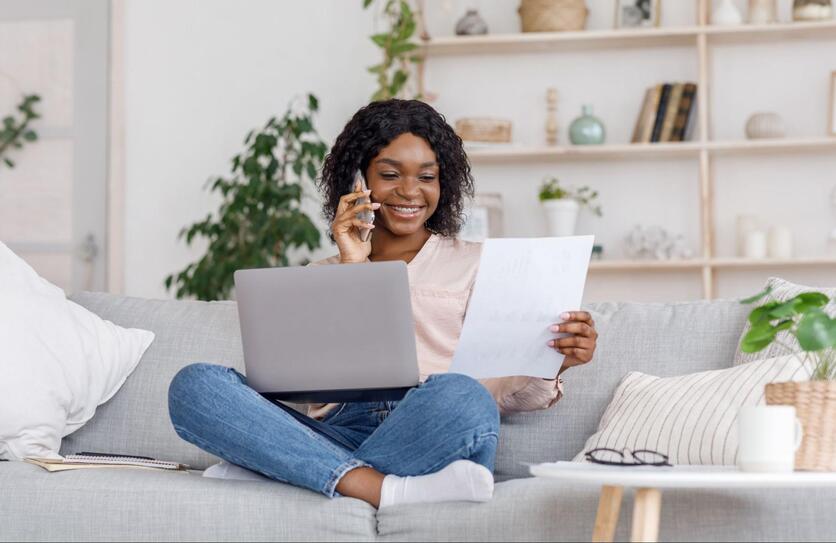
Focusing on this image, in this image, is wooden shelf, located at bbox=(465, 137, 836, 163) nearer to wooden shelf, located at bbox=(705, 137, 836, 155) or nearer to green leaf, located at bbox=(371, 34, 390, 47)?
wooden shelf, located at bbox=(705, 137, 836, 155)

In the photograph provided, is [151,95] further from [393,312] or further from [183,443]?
[393,312]

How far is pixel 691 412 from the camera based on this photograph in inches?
75.5

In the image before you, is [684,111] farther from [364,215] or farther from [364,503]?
[364,503]

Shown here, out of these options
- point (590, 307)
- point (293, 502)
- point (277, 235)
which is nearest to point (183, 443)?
point (293, 502)

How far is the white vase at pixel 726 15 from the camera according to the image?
390 centimetres

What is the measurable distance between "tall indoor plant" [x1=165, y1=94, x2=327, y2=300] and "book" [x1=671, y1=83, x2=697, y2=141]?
4.00ft

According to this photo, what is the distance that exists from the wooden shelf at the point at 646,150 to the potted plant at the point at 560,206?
115 millimetres

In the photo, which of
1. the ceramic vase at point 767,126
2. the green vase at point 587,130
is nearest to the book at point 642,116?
the green vase at point 587,130

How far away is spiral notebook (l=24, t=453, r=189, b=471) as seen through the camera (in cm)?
199

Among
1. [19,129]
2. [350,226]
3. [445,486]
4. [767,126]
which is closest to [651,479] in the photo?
[445,486]

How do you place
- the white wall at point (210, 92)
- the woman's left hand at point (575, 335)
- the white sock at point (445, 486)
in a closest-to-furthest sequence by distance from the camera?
the white sock at point (445, 486), the woman's left hand at point (575, 335), the white wall at point (210, 92)

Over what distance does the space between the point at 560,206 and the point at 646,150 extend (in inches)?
13.9

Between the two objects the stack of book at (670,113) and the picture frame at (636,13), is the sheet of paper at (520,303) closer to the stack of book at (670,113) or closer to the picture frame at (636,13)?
the stack of book at (670,113)

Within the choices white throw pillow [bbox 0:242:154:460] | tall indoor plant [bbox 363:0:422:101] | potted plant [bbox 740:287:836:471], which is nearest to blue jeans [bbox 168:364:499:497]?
white throw pillow [bbox 0:242:154:460]
